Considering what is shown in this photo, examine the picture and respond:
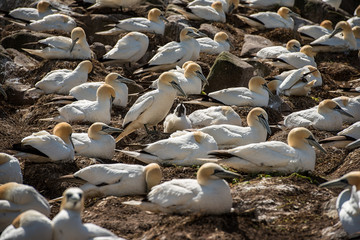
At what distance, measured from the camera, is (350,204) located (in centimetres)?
679

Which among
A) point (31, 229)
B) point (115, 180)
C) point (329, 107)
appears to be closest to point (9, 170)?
point (115, 180)

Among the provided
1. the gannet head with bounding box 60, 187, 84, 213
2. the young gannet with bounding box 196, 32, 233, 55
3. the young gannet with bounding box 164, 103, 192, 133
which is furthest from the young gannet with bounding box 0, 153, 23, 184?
the young gannet with bounding box 196, 32, 233, 55

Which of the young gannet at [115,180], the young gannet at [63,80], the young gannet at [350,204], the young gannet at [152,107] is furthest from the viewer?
the young gannet at [63,80]

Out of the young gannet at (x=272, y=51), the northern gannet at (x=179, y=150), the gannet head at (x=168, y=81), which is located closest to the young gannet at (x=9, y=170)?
the northern gannet at (x=179, y=150)

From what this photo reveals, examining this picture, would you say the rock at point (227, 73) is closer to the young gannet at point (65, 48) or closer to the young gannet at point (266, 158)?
the young gannet at point (65, 48)

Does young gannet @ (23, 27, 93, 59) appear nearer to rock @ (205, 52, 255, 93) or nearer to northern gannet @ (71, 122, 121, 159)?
rock @ (205, 52, 255, 93)

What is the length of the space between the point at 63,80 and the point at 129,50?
232 centimetres

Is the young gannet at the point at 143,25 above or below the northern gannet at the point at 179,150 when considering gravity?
below

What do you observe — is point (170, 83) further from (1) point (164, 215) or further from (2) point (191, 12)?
(2) point (191, 12)

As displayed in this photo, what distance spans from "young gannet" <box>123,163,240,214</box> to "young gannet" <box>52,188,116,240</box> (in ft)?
3.56

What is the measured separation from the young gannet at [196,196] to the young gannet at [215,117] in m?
3.87

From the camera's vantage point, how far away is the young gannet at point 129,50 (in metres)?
15.0

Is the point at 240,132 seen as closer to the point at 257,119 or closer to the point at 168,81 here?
the point at 257,119

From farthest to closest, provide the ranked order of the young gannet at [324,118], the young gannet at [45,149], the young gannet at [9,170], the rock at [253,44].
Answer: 1. the rock at [253,44]
2. the young gannet at [324,118]
3. the young gannet at [45,149]
4. the young gannet at [9,170]
